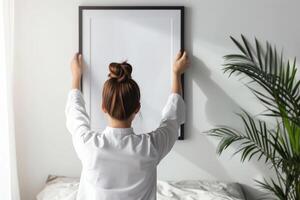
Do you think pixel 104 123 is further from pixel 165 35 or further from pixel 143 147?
pixel 143 147

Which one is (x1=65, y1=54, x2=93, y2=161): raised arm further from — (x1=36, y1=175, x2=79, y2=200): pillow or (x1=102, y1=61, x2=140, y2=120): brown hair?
(x1=36, y1=175, x2=79, y2=200): pillow

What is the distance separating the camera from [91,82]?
2.80 metres

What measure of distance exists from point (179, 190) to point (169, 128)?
736mm

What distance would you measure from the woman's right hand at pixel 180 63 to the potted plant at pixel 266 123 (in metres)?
0.23

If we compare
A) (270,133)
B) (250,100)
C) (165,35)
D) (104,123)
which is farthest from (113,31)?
(270,133)

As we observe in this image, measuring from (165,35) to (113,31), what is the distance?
0.30 meters

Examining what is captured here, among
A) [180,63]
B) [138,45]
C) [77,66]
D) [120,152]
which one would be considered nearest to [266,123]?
[180,63]

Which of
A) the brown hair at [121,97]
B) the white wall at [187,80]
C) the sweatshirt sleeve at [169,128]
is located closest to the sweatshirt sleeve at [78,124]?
the brown hair at [121,97]

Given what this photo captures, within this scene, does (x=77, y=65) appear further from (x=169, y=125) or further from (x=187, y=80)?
(x=169, y=125)

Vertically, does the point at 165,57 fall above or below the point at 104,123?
above

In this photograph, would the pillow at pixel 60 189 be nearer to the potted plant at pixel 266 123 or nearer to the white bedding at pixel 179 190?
the white bedding at pixel 179 190

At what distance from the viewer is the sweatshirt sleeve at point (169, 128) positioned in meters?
1.93

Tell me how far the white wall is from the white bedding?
0.10 metres

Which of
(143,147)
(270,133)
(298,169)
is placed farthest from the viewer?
(270,133)
